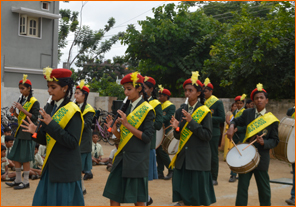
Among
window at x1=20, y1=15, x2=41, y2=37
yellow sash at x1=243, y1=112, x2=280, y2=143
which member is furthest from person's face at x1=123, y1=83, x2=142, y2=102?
window at x1=20, y1=15, x2=41, y2=37

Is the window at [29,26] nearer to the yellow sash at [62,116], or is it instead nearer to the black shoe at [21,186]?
the black shoe at [21,186]

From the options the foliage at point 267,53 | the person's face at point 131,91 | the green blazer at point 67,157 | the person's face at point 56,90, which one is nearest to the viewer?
the green blazer at point 67,157

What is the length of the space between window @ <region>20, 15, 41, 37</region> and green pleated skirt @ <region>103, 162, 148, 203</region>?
59.4ft

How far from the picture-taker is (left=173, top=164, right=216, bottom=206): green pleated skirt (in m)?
5.08

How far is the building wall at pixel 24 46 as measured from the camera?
19.9 metres

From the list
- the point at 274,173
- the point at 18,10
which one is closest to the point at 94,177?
the point at 274,173

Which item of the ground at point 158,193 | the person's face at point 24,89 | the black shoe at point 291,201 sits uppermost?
the person's face at point 24,89

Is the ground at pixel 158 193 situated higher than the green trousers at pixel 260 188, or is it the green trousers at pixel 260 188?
the green trousers at pixel 260 188

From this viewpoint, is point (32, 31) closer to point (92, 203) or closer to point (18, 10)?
point (18, 10)

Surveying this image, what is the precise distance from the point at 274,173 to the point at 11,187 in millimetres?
6543

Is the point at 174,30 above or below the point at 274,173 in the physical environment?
above

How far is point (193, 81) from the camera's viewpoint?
521cm

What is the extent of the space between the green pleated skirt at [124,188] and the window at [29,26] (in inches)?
713

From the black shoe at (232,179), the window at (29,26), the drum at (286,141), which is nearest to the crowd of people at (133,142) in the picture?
the drum at (286,141)
